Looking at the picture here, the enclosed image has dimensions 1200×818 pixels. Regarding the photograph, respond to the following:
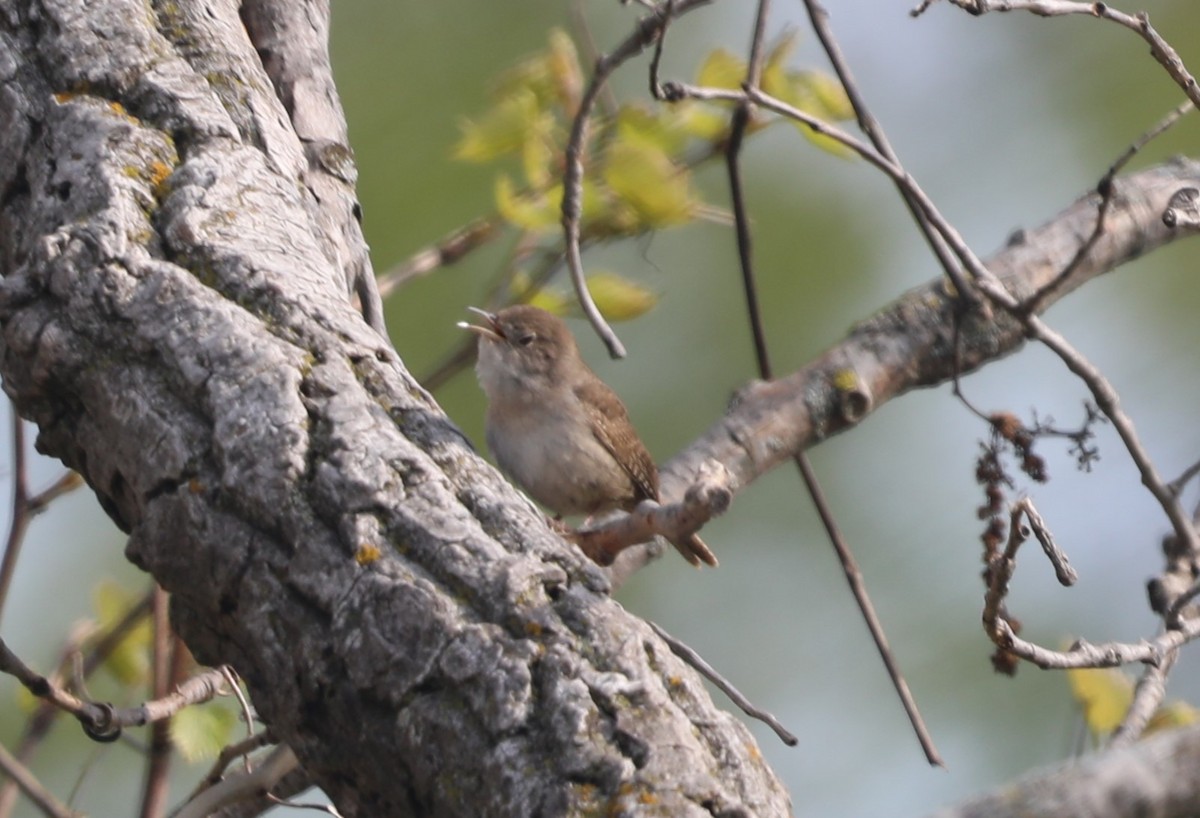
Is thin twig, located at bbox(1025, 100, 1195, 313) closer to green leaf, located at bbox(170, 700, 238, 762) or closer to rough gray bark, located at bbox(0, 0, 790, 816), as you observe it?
rough gray bark, located at bbox(0, 0, 790, 816)

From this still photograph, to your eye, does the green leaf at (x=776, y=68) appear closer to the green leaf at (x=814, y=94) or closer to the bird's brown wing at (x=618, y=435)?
the green leaf at (x=814, y=94)

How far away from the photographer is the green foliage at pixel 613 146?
3598 millimetres

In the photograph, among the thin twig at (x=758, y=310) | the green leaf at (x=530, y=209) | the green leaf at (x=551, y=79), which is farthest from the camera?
the green leaf at (x=551, y=79)

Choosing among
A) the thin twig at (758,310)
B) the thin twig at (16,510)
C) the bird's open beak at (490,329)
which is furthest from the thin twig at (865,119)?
the thin twig at (16,510)

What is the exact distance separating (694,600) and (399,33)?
399 centimetres

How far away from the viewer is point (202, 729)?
3.05 m

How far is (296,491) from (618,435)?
2.75 m

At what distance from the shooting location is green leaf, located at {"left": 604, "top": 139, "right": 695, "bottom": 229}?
3578mm

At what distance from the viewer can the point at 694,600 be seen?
30.0ft

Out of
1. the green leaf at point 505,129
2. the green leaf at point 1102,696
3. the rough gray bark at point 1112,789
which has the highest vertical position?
the green leaf at point 505,129

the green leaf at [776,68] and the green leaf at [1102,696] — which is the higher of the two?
the green leaf at [776,68]

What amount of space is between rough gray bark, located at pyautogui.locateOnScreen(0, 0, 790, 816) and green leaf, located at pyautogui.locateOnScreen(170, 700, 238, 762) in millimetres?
861

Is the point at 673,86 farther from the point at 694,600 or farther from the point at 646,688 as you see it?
the point at 694,600

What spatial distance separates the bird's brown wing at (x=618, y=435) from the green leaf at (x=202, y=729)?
1812 millimetres
